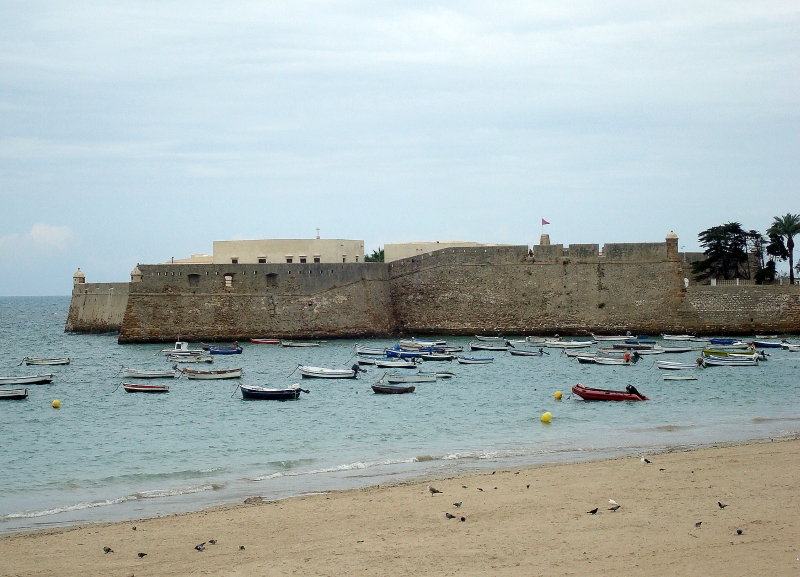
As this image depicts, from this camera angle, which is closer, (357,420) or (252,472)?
(252,472)

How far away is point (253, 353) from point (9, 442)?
15925 mm

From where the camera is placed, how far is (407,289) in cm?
3788

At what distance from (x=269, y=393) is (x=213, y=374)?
4.92 metres

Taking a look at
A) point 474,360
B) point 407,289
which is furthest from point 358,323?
point 474,360

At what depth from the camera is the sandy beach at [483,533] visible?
8.99 metres

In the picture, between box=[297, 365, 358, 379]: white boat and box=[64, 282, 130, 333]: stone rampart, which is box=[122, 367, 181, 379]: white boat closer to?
box=[297, 365, 358, 379]: white boat

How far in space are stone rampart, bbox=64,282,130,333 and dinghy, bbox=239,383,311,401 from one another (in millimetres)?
22166

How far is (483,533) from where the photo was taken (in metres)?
10.1

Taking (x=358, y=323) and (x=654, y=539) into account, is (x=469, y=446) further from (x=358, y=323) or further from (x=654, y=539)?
(x=358, y=323)

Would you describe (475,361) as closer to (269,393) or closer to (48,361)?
(269,393)

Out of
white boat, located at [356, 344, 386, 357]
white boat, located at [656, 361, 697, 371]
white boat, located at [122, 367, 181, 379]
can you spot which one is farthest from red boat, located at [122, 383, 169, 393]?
white boat, located at [656, 361, 697, 371]

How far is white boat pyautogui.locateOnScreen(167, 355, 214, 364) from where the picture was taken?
3083 cm

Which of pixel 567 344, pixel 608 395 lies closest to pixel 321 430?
pixel 608 395

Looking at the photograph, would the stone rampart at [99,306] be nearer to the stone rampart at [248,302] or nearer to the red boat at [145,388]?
the stone rampart at [248,302]
